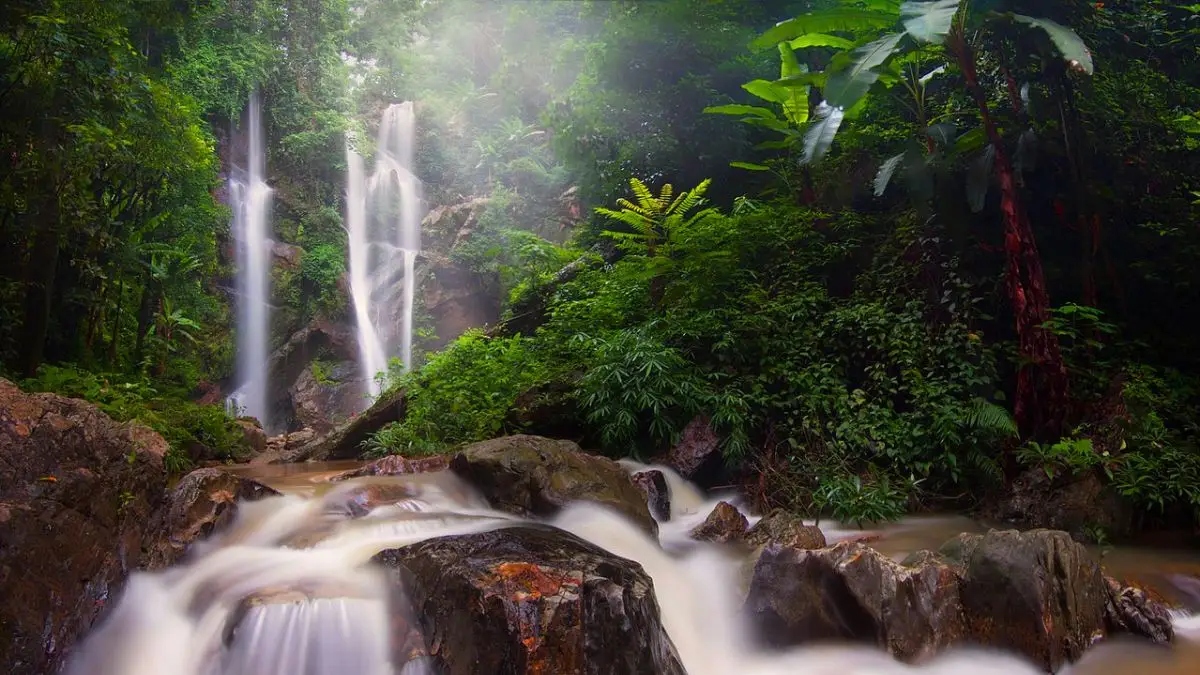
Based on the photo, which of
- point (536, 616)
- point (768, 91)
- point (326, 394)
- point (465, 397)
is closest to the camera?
point (536, 616)

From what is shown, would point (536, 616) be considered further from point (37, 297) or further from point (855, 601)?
point (37, 297)

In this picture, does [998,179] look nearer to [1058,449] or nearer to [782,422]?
[1058,449]

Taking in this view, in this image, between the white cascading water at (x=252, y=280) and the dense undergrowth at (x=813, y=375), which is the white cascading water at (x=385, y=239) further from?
the dense undergrowth at (x=813, y=375)

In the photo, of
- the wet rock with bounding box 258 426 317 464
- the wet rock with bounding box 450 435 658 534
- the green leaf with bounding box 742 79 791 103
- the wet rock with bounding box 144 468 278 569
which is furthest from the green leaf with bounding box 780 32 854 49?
the wet rock with bounding box 258 426 317 464

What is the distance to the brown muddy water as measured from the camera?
10.7ft

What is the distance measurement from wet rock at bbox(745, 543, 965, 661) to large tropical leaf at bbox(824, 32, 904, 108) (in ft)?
12.9

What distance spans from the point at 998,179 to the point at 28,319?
477 inches

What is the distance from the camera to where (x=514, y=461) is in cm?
537

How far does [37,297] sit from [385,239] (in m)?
13.4

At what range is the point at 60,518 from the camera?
9.83 feet

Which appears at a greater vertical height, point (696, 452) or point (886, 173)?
point (886, 173)

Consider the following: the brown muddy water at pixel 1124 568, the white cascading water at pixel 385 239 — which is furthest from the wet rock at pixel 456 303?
the brown muddy water at pixel 1124 568

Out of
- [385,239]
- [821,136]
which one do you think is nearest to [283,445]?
[385,239]

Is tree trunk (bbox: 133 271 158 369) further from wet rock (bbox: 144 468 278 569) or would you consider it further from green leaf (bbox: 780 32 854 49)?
green leaf (bbox: 780 32 854 49)
